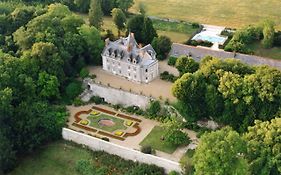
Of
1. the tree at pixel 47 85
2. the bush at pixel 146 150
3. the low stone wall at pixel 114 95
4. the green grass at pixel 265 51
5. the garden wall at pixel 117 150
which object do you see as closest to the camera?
the garden wall at pixel 117 150

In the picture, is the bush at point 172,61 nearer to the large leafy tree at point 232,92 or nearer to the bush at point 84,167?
the large leafy tree at point 232,92

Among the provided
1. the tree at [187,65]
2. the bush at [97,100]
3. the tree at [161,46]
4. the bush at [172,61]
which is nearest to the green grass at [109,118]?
the bush at [97,100]

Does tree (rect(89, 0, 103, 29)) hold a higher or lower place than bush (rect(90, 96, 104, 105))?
higher

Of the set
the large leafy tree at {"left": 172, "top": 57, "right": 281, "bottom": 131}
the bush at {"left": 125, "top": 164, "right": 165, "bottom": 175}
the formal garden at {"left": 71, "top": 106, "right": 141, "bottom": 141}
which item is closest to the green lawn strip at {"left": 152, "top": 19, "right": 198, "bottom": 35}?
the large leafy tree at {"left": 172, "top": 57, "right": 281, "bottom": 131}

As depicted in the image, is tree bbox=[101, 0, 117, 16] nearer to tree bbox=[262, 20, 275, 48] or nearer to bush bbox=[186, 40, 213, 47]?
bush bbox=[186, 40, 213, 47]

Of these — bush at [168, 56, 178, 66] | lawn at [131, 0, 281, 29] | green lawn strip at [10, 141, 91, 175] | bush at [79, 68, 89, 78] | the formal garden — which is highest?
lawn at [131, 0, 281, 29]

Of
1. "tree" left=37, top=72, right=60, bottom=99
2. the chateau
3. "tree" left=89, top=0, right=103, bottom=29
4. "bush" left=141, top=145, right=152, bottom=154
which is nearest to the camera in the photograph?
"bush" left=141, top=145, right=152, bottom=154

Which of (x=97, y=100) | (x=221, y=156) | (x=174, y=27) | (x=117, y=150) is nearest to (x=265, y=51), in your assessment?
(x=174, y=27)

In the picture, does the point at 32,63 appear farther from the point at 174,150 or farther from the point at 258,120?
the point at 258,120
